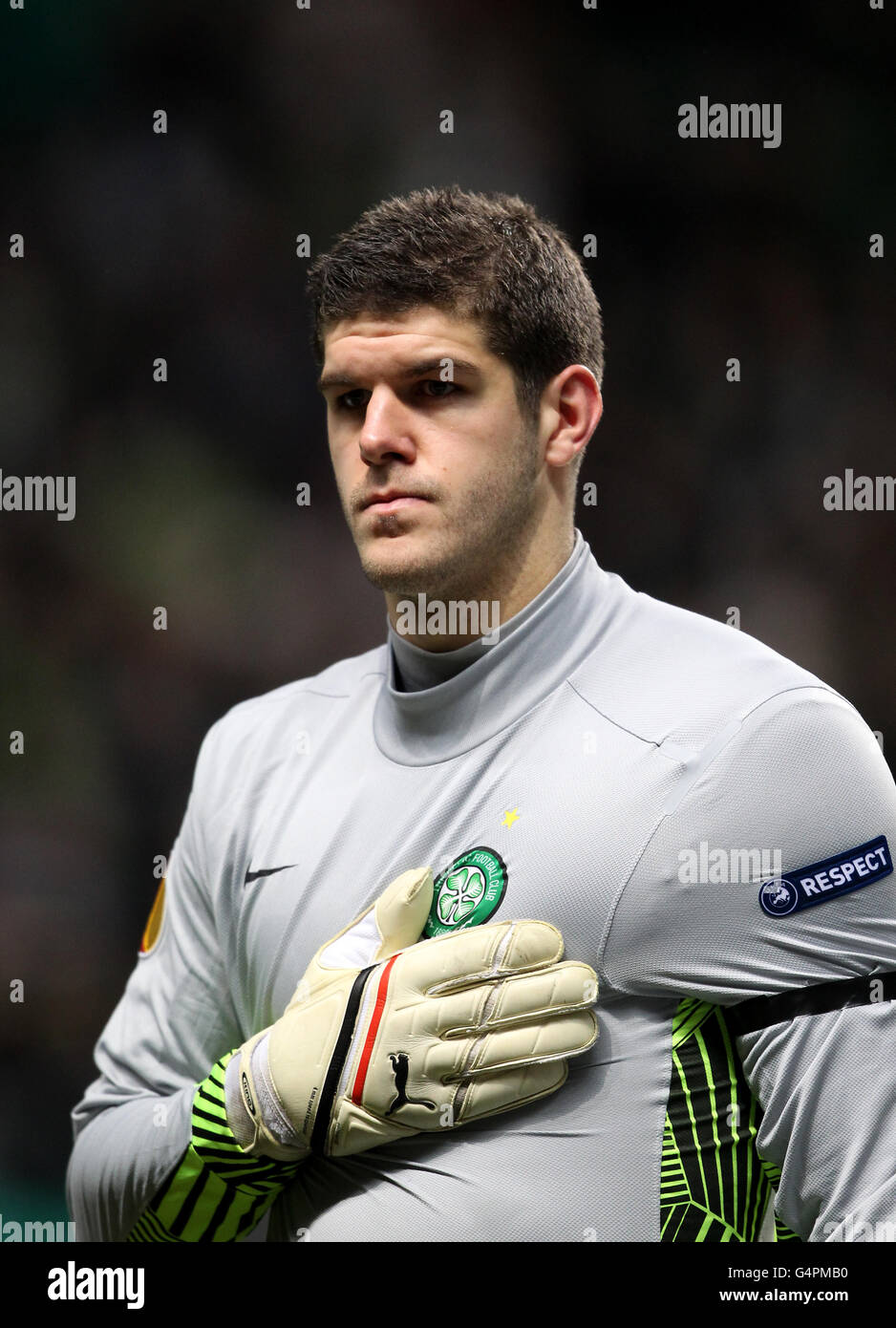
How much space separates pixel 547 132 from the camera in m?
2.56

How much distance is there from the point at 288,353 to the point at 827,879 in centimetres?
191

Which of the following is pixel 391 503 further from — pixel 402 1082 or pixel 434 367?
pixel 402 1082

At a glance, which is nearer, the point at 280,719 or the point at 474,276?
the point at 474,276

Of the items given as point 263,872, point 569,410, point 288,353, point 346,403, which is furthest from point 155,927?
point 288,353

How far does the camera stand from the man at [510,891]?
120 cm

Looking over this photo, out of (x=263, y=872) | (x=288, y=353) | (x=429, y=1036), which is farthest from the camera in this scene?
(x=288, y=353)

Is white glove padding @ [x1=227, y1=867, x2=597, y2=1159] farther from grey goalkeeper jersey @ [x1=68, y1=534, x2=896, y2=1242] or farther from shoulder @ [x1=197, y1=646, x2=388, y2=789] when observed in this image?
shoulder @ [x1=197, y1=646, x2=388, y2=789]

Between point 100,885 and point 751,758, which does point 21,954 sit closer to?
point 100,885

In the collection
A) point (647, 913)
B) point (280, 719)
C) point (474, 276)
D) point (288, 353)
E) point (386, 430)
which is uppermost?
point (288, 353)

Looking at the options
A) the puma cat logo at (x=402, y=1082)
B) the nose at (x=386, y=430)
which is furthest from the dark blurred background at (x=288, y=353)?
the puma cat logo at (x=402, y=1082)

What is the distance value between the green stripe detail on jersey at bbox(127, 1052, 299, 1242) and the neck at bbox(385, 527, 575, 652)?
0.47 m

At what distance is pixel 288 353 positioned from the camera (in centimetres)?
279

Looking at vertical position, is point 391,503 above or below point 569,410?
below
